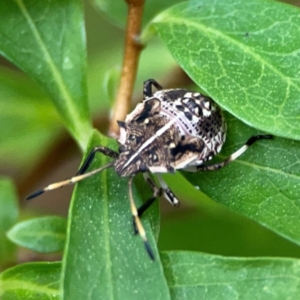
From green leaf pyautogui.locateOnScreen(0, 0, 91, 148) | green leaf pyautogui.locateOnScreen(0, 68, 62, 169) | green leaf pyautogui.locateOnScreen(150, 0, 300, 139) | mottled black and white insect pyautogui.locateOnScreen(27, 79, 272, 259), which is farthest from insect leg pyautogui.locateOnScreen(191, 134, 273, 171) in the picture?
green leaf pyautogui.locateOnScreen(0, 68, 62, 169)

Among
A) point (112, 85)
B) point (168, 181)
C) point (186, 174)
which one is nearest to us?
point (186, 174)

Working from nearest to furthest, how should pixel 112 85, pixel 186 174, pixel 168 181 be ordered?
pixel 186 174 → pixel 112 85 → pixel 168 181

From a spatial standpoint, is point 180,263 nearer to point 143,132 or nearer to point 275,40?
point 143,132

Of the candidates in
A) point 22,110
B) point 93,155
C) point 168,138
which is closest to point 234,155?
point 168,138

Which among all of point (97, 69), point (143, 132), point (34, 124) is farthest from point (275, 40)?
point (97, 69)

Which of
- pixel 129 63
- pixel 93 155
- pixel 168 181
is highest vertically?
pixel 129 63

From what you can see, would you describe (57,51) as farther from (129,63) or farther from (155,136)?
(155,136)

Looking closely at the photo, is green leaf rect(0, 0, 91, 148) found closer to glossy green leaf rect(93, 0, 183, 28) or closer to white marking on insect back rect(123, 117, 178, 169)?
white marking on insect back rect(123, 117, 178, 169)

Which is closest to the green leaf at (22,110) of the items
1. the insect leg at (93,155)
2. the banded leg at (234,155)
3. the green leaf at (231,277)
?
the insect leg at (93,155)
